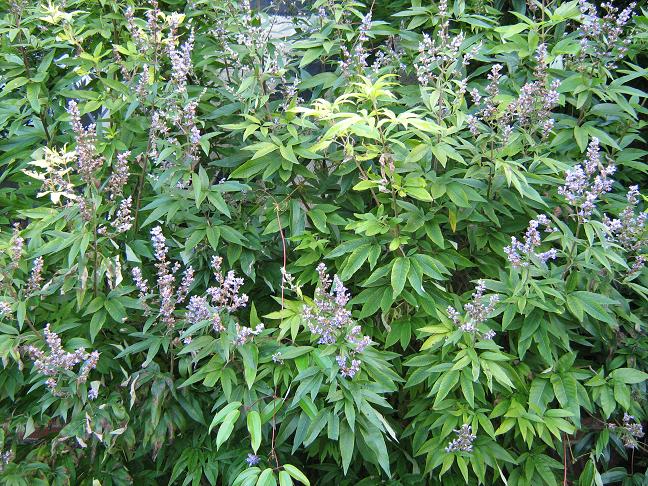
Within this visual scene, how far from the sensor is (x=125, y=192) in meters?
3.05

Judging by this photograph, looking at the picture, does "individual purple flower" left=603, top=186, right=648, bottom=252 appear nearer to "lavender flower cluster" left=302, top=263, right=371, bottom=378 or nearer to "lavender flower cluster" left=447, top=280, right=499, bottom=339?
"lavender flower cluster" left=447, top=280, right=499, bottom=339

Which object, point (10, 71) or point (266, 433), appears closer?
point (266, 433)

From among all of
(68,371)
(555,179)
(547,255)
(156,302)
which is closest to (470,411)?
(547,255)

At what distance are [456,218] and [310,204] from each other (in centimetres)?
56

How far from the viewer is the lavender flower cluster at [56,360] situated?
252cm

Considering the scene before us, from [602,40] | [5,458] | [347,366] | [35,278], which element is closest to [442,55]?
[602,40]

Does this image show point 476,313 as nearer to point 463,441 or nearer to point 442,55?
point 463,441

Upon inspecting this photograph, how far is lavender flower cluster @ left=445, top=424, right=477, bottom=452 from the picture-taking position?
2525 mm

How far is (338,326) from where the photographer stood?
240 centimetres

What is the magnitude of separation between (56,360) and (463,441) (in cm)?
139

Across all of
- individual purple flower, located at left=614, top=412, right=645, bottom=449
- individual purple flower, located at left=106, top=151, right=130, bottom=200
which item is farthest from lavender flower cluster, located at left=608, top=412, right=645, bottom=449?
individual purple flower, located at left=106, top=151, right=130, bottom=200

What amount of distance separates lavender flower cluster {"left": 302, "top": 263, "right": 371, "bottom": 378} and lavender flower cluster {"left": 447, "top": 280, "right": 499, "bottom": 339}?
0.34 meters

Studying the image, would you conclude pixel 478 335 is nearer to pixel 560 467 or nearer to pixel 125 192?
pixel 560 467

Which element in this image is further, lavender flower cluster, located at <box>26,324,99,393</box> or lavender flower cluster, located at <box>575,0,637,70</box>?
lavender flower cluster, located at <box>575,0,637,70</box>
